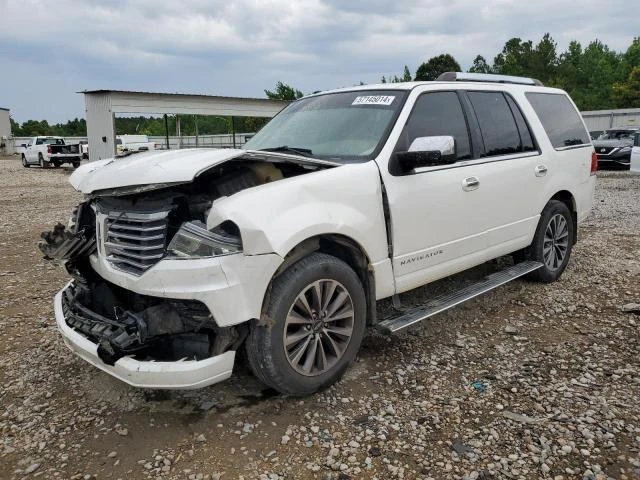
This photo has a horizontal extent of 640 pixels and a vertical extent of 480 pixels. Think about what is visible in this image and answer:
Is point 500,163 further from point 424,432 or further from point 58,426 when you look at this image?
point 58,426

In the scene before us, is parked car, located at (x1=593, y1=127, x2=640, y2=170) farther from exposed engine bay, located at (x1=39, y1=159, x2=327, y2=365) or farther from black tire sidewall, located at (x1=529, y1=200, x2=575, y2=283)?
exposed engine bay, located at (x1=39, y1=159, x2=327, y2=365)

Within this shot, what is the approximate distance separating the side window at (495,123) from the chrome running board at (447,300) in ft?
3.55

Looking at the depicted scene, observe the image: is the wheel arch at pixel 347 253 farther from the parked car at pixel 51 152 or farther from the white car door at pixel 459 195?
the parked car at pixel 51 152

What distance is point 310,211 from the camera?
304 cm

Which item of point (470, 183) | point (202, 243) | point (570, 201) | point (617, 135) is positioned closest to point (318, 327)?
point (202, 243)

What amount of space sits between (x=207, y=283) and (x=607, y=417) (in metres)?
2.39

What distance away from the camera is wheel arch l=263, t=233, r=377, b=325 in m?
3.06

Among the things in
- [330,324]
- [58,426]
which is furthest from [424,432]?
[58,426]

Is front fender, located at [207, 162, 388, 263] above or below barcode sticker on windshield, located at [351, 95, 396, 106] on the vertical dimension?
below

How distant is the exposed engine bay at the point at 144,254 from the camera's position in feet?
9.27

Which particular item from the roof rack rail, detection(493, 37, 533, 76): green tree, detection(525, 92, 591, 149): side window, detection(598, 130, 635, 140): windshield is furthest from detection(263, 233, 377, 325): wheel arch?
detection(493, 37, 533, 76): green tree

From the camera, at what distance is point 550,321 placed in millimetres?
4508

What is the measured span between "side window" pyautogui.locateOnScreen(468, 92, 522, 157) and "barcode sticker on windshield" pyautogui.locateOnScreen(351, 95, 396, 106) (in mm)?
900

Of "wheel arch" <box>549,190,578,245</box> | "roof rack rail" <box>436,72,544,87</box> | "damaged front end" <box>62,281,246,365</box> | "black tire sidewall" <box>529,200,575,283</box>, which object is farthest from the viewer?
"wheel arch" <box>549,190,578,245</box>
